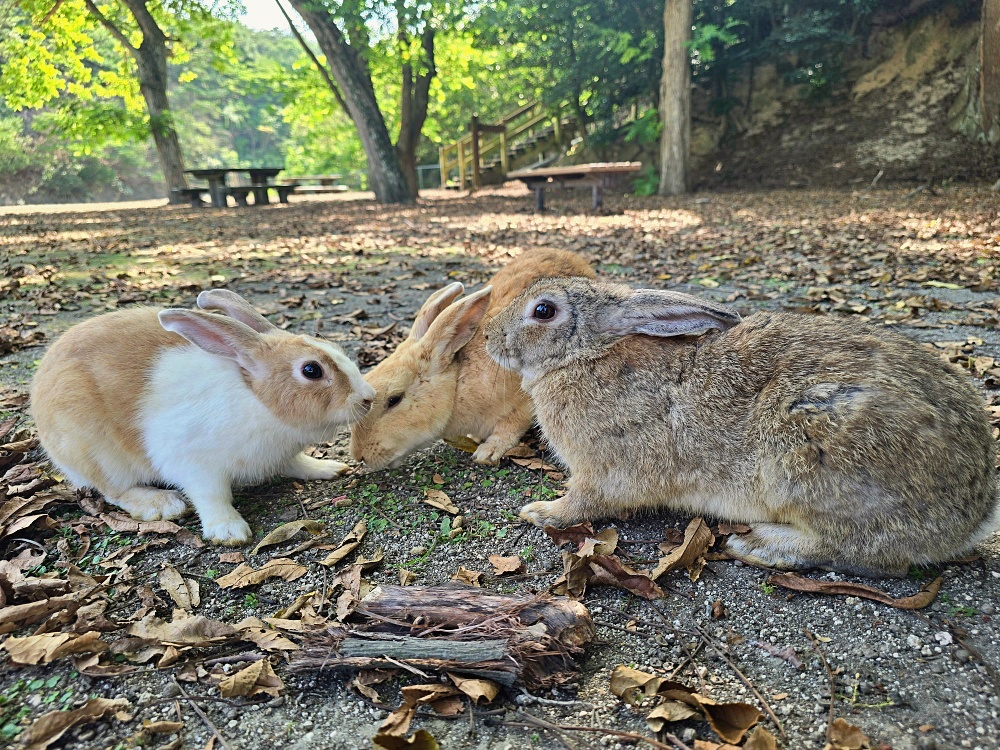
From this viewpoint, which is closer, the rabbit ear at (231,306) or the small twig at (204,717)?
the small twig at (204,717)

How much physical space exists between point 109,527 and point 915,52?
70.4ft

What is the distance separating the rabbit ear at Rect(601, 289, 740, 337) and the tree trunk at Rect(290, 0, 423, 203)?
17698mm

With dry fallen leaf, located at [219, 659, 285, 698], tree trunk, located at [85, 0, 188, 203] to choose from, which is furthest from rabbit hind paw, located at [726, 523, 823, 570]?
→ tree trunk, located at [85, 0, 188, 203]

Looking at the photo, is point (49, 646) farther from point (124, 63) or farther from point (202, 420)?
point (124, 63)

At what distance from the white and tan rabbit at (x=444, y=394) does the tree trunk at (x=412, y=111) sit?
18.6 metres

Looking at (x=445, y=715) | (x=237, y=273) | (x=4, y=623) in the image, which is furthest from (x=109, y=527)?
(x=237, y=273)

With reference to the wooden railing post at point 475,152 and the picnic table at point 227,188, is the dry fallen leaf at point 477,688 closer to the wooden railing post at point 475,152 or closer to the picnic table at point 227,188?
the picnic table at point 227,188

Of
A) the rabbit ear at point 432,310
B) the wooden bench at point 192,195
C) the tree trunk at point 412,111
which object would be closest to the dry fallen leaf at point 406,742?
the rabbit ear at point 432,310

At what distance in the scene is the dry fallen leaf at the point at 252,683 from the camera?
2.13 metres

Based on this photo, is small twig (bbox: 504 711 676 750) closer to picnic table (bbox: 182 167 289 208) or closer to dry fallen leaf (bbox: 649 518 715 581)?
dry fallen leaf (bbox: 649 518 715 581)

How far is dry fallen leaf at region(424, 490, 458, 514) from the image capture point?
3307 millimetres

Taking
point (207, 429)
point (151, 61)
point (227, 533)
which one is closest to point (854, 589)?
point (227, 533)

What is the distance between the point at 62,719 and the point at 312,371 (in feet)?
5.39

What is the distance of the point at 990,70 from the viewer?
12812 millimetres
